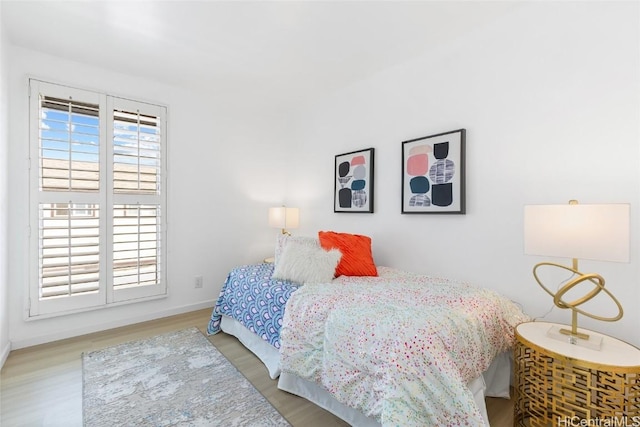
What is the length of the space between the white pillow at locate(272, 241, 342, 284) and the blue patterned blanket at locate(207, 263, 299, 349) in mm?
71

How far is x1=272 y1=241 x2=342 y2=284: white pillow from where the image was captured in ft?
7.40

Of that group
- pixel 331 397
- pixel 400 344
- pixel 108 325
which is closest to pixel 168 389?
pixel 331 397

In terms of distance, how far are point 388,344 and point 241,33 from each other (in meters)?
2.36

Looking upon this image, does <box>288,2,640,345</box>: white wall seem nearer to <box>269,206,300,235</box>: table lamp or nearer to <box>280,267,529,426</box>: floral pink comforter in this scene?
<box>280,267,529,426</box>: floral pink comforter

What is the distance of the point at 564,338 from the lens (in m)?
1.53

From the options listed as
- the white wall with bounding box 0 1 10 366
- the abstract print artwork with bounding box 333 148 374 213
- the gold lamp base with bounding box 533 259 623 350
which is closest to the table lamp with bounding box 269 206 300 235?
the abstract print artwork with bounding box 333 148 374 213

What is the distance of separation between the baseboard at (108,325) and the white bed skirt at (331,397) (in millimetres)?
1341

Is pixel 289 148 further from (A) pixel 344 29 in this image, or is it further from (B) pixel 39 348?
(B) pixel 39 348

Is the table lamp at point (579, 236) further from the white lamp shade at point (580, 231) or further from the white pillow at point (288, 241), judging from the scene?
the white pillow at point (288, 241)

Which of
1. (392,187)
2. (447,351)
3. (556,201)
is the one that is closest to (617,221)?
(556,201)

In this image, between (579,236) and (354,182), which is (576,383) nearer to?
(579,236)

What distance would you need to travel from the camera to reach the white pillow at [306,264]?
7.40 feet

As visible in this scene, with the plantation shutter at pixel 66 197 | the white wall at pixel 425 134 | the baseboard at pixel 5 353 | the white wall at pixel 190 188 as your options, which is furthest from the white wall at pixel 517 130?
the baseboard at pixel 5 353

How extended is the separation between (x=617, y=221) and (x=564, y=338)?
63cm
